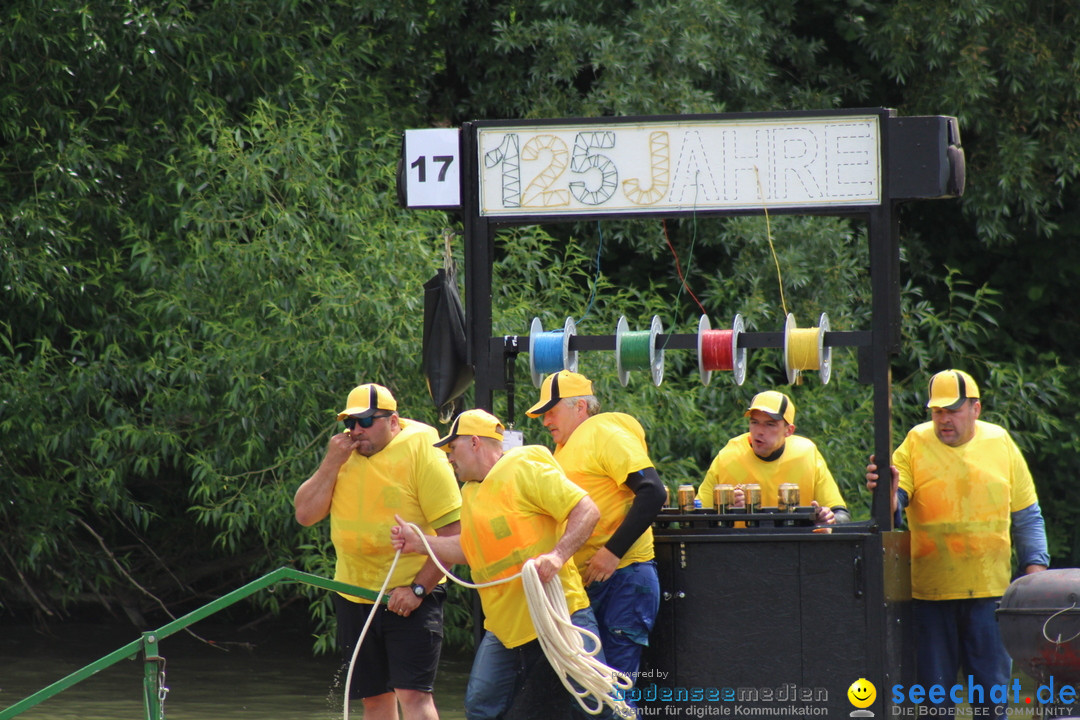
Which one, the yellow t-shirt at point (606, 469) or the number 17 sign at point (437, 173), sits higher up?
the number 17 sign at point (437, 173)

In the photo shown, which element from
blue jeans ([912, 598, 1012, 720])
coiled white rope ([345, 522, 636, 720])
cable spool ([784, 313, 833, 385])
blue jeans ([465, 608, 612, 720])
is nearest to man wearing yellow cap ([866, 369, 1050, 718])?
blue jeans ([912, 598, 1012, 720])

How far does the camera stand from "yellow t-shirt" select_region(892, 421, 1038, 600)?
6.87 metres

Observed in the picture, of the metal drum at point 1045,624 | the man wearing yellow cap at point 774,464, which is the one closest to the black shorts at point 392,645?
the man wearing yellow cap at point 774,464

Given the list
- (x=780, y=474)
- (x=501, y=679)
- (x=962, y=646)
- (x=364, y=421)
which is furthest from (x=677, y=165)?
(x=962, y=646)

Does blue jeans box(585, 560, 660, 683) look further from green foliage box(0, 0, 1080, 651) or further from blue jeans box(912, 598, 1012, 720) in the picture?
green foliage box(0, 0, 1080, 651)

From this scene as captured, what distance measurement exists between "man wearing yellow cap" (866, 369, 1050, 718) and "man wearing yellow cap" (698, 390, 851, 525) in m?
0.43

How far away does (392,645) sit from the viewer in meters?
6.43

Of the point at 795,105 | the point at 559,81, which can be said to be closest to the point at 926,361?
the point at 795,105

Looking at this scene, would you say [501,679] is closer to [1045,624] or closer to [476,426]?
[476,426]

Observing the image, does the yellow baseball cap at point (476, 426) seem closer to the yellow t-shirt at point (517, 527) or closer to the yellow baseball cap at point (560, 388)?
the yellow t-shirt at point (517, 527)

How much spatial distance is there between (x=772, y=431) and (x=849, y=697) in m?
1.60

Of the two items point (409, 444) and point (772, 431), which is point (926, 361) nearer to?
point (772, 431)

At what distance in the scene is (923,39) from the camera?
12.7 m

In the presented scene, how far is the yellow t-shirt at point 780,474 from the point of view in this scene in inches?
285
